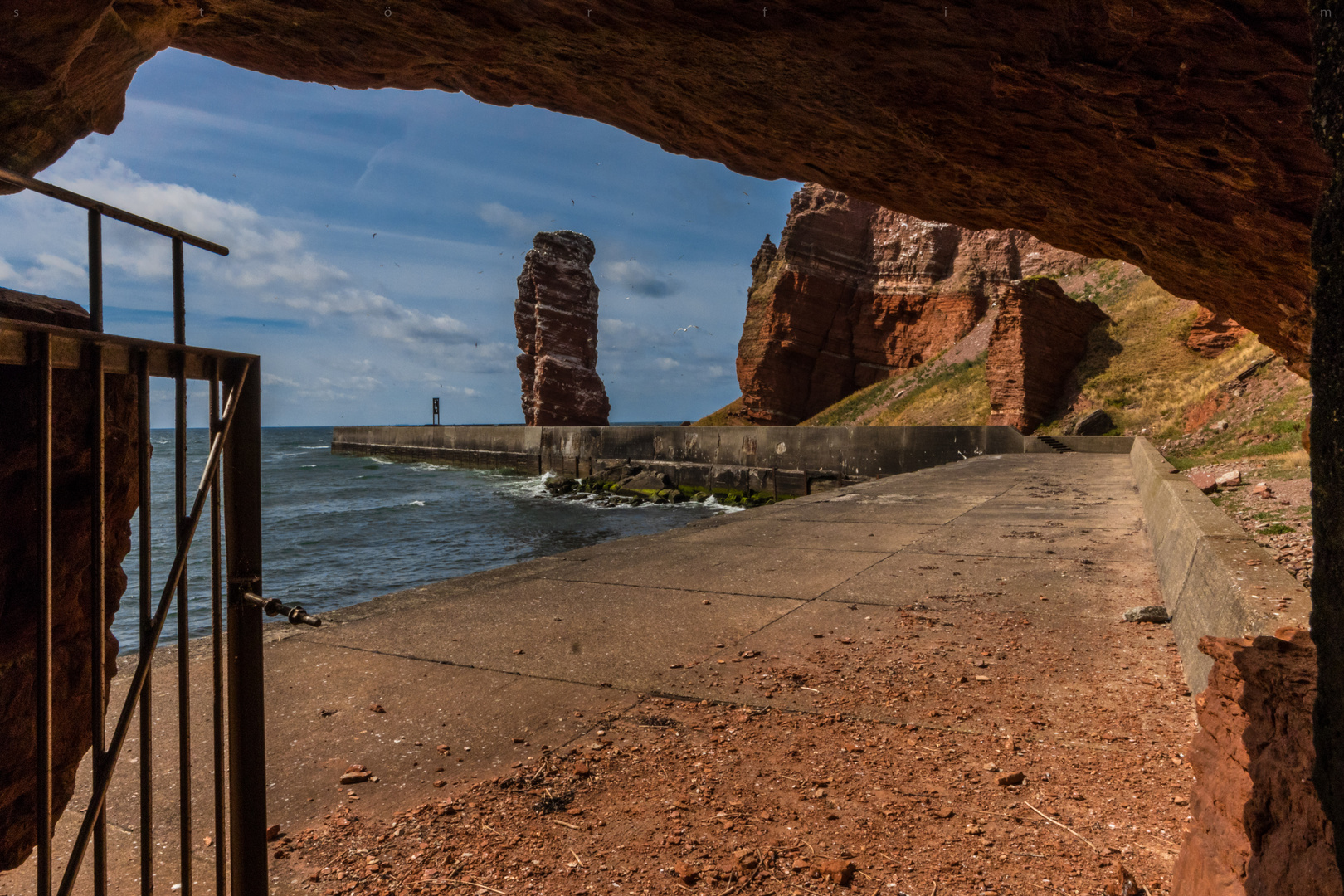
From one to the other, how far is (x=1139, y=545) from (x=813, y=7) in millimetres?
5828

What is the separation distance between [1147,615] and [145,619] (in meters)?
4.59

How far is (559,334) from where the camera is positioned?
53.3 metres

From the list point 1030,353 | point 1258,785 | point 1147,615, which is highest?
point 1030,353

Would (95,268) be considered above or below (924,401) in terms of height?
below

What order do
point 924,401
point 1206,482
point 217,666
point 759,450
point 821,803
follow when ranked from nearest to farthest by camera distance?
1. point 217,666
2. point 821,803
3. point 1206,482
4. point 759,450
5. point 924,401

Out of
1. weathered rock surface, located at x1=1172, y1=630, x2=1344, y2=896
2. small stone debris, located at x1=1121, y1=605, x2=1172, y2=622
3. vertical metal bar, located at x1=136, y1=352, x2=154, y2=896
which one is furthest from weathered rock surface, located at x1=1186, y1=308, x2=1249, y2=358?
vertical metal bar, located at x1=136, y1=352, x2=154, y2=896

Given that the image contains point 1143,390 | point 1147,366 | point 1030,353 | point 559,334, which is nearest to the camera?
point 1143,390

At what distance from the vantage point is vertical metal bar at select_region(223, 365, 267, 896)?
6.07ft

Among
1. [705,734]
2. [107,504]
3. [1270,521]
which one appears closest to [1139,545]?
[1270,521]

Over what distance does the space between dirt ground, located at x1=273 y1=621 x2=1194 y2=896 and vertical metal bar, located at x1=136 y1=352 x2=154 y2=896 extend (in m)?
0.57

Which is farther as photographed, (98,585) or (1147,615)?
(1147,615)

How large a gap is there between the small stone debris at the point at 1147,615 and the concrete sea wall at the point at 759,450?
1551 cm

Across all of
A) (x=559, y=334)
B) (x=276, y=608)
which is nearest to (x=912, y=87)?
(x=276, y=608)

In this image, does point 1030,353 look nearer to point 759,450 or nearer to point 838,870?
point 759,450
